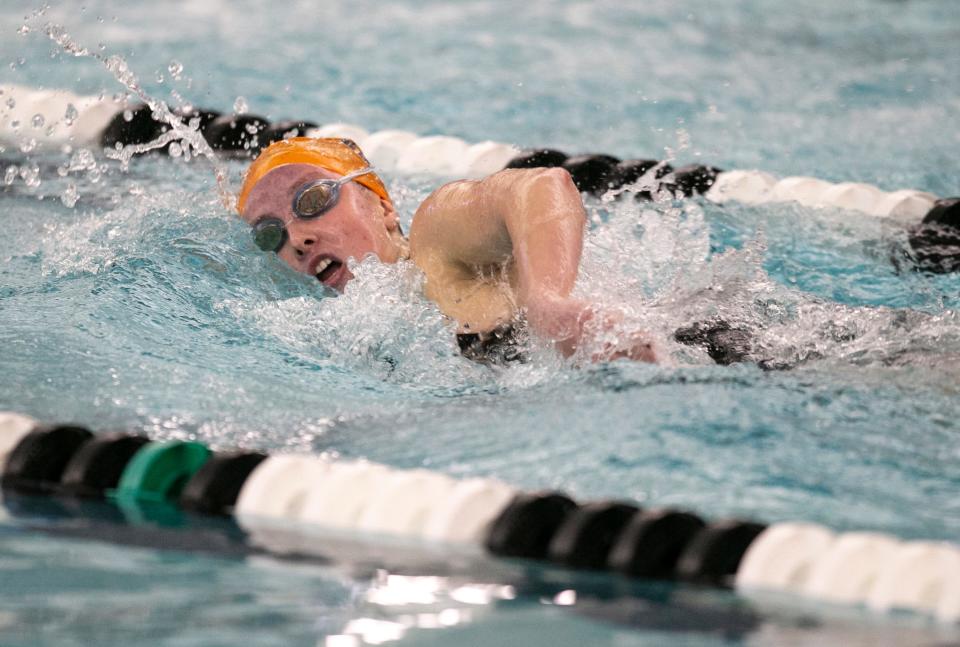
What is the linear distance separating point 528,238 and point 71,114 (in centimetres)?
322

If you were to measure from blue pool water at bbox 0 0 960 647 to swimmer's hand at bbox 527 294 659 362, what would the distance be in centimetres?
5

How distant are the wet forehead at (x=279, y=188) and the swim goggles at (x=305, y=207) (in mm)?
15

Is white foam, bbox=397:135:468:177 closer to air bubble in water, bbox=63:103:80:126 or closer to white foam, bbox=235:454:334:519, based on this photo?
air bubble in water, bbox=63:103:80:126

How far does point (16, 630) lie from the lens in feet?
4.74

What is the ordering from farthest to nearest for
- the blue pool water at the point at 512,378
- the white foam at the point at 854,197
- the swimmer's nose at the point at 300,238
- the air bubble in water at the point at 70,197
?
the white foam at the point at 854,197 → the air bubble in water at the point at 70,197 → the swimmer's nose at the point at 300,238 → the blue pool water at the point at 512,378

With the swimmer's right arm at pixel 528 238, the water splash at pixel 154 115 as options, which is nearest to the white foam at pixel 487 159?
the water splash at pixel 154 115

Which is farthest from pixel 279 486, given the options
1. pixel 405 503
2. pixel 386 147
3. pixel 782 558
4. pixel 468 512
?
pixel 386 147

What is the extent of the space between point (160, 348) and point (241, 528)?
2.86 ft

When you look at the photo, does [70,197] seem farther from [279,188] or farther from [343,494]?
[343,494]

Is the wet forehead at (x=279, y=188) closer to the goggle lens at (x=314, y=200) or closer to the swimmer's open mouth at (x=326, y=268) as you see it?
the goggle lens at (x=314, y=200)

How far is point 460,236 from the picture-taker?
250 cm

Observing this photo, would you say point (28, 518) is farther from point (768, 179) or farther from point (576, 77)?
point (576, 77)

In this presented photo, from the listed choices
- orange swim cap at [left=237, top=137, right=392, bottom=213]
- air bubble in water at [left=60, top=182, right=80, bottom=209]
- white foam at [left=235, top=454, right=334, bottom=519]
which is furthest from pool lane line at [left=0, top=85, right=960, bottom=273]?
white foam at [left=235, top=454, right=334, bottom=519]

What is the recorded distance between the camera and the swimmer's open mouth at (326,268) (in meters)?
2.80
